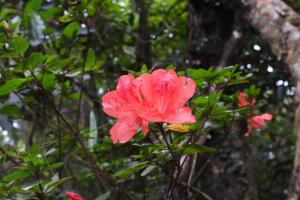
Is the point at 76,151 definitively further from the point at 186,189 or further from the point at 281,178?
the point at 281,178

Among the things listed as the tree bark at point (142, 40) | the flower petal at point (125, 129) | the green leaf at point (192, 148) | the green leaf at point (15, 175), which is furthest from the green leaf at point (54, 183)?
the tree bark at point (142, 40)

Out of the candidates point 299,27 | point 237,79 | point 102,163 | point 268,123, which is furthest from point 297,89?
point 268,123

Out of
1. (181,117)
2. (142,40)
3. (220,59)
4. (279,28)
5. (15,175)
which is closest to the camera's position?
(181,117)

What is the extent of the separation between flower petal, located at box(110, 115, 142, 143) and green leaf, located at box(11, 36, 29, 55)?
0.35m

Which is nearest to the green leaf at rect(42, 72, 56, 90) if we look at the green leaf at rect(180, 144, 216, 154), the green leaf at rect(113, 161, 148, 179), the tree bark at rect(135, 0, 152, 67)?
the green leaf at rect(113, 161, 148, 179)

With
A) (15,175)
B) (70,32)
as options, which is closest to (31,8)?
(70,32)

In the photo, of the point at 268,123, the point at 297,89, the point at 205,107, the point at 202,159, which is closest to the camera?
the point at 205,107

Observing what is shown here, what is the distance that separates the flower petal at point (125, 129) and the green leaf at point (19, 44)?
1.15 feet

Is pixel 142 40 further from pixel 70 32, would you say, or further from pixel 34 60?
pixel 34 60

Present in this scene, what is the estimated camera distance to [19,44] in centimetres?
109

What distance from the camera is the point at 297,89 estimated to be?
1450 mm

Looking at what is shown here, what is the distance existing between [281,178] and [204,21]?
1.06 metres

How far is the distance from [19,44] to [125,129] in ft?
1.24

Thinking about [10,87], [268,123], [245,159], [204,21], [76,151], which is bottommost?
[268,123]
